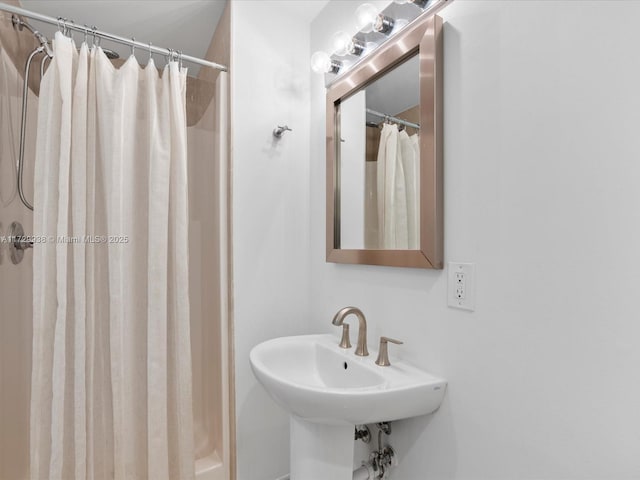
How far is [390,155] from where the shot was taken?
1.28 meters

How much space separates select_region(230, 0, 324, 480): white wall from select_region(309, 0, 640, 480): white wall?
2.39 ft

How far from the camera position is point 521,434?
0.83m

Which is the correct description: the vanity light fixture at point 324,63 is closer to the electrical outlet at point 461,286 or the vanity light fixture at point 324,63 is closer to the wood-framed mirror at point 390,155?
the wood-framed mirror at point 390,155

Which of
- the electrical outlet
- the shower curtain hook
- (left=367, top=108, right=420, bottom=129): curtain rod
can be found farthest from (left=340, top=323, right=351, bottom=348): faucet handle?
the shower curtain hook

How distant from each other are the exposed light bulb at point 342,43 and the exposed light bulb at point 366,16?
A: 4.0 inches

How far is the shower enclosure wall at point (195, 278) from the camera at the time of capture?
1.40 meters

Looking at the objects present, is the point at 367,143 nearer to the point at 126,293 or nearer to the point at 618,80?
the point at 618,80

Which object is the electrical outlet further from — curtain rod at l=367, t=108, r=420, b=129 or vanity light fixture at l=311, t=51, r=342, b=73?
vanity light fixture at l=311, t=51, r=342, b=73

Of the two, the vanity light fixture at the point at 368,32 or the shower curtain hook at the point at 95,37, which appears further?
the shower curtain hook at the point at 95,37

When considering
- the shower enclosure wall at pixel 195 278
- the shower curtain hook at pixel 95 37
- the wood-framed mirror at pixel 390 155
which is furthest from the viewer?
the shower enclosure wall at pixel 195 278

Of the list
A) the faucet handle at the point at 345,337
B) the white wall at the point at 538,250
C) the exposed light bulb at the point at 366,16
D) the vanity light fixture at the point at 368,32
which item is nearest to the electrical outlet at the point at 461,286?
the white wall at the point at 538,250

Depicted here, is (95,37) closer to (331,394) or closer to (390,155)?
(390,155)

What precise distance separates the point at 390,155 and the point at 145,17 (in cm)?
147

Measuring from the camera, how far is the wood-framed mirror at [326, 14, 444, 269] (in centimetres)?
105
